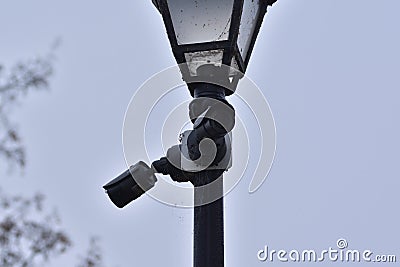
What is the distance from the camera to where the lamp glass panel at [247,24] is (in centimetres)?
249

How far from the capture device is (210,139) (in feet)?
7.95

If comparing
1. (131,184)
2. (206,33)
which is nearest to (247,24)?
(206,33)

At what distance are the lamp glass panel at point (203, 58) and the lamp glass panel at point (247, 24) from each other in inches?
3.9

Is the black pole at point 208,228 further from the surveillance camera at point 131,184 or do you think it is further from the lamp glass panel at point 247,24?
the lamp glass panel at point 247,24

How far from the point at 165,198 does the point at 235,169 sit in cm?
25

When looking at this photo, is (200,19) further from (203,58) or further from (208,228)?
(208,228)

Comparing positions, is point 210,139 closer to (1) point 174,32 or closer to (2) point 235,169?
(2) point 235,169

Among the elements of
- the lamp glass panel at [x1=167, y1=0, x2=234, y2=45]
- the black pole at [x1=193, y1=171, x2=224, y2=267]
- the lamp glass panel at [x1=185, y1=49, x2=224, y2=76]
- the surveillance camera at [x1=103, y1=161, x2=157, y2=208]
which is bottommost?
the black pole at [x1=193, y1=171, x2=224, y2=267]


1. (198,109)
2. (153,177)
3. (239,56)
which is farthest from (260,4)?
(153,177)

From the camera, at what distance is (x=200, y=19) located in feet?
7.80

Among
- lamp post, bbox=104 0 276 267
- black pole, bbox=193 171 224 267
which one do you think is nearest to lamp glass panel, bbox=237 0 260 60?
lamp post, bbox=104 0 276 267

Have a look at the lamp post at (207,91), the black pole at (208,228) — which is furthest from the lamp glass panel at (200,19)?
the black pole at (208,228)

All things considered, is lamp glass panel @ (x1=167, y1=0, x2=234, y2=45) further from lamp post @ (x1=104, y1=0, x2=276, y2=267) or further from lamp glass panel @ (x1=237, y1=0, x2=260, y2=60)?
lamp glass panel @ (x1=237, y1=0, x2=260, y2=60)

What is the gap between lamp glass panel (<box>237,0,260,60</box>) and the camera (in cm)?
249
